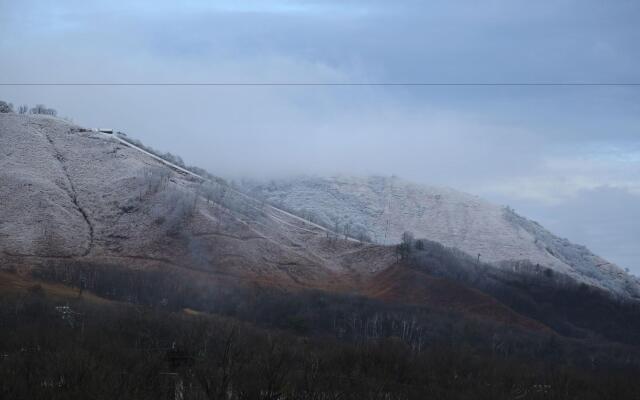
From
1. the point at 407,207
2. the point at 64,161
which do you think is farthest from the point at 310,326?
the point at 407,207

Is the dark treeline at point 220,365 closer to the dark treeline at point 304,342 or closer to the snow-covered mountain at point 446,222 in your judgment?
the dark treeline at point 304,342

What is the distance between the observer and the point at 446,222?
170500 mm

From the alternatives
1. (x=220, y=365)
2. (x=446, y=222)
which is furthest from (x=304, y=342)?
(x=446, y=222)

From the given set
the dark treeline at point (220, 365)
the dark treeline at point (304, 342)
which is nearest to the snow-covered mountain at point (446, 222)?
the dark treeline at point (304, 342)

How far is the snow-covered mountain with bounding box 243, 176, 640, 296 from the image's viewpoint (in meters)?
158

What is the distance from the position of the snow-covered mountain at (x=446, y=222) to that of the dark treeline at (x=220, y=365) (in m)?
80.9

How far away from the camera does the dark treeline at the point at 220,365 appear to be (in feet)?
105

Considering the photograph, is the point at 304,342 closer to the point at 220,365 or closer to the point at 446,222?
the point at 220,365

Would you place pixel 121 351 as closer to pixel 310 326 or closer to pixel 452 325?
pixel 310 326

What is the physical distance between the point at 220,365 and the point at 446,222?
141 m

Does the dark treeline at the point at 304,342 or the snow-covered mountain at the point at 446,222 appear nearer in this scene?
the dark treeline at the point at 304,342

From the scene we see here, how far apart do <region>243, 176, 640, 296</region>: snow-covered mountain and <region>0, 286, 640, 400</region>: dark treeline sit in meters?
80.9

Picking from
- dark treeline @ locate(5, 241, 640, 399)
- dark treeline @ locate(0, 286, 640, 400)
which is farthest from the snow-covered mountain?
dark treeline @ locate(0, 286, 640, 400)

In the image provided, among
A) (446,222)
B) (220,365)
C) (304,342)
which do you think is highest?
(446,222)
